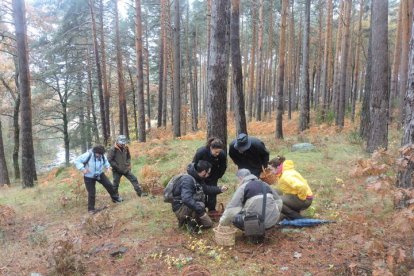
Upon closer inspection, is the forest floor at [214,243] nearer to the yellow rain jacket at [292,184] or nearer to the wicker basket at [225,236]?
the wicker basket at [225,236]

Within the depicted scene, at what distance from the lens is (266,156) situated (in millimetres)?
6621

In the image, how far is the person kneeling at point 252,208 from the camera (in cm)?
514

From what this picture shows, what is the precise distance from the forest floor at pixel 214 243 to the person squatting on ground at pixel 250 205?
394 millimetres

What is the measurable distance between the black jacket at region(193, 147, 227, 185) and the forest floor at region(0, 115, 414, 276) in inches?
42.9

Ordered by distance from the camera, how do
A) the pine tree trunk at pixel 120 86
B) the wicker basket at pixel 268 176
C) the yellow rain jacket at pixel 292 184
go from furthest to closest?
the pine tree trunk at pixel 120 86 < the wicker basket at pixel 268 176 < the yellow rain jacket at pixel 292 184

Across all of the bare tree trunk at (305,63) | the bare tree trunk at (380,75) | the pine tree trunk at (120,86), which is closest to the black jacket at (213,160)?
the bare tree trunk at (380,75)

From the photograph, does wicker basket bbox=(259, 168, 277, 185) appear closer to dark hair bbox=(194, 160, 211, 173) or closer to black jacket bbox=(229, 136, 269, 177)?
black jacket bbox=(229, 136, 269, 177)

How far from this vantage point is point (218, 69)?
8.25m

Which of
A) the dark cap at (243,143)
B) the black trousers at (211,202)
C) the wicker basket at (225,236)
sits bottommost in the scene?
the wicker basket at (225,236)

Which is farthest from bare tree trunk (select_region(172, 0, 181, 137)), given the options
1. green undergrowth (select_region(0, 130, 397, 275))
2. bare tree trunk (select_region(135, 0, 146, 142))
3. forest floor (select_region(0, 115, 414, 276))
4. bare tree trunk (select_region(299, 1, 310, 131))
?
forest floor (select_region(0, 115, 414, 276))

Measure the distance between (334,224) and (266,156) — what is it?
66.7 inches

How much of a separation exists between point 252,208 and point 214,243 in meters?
0.86

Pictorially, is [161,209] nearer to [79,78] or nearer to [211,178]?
[211,178]

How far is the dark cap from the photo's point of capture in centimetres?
640
